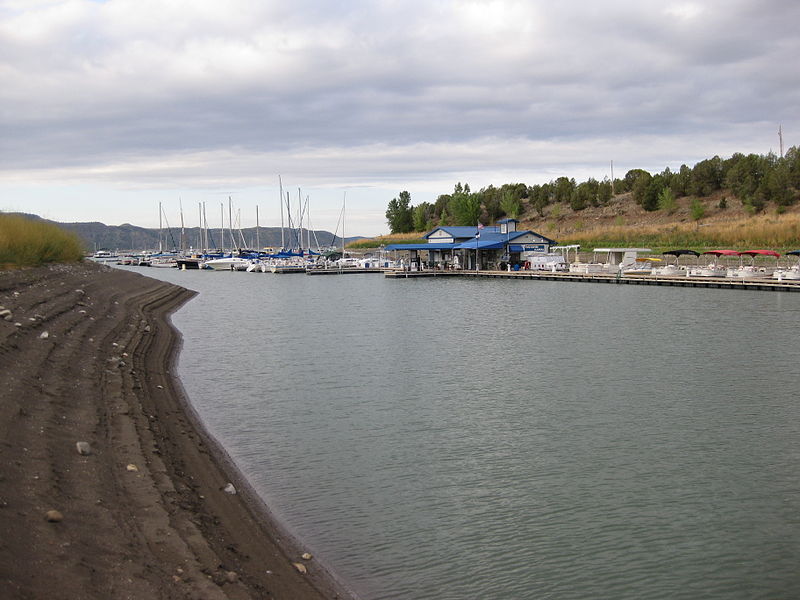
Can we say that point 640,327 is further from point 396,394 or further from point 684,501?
point 684,501

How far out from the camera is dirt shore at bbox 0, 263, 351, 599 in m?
7.88

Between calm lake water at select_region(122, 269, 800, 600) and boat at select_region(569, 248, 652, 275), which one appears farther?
boat at select_region(569, 248, 652, 275)

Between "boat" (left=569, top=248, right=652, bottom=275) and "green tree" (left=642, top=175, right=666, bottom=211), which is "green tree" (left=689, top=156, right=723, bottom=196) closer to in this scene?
"green tree" (left=642, top=175, right=666, bottom=211)

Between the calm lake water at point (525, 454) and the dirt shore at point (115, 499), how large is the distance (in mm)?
1023

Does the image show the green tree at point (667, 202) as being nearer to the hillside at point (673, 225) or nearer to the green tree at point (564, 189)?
the hillside at point (673, 225)

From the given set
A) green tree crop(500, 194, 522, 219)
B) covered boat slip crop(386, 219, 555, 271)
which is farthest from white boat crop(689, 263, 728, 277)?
green tree crop(500, 194, 522, 219)

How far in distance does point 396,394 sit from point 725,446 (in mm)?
9005

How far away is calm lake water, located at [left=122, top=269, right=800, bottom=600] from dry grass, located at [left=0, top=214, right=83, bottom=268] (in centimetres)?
1283

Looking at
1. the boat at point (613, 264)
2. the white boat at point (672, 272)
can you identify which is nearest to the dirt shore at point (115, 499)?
the white boat at point (672, 272)

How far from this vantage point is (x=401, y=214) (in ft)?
534

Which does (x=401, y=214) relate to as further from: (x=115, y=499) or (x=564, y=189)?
(x=115, y=499)

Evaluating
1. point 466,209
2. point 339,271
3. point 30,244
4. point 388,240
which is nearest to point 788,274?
point 30,244

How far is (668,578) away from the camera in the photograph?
10.5 metres

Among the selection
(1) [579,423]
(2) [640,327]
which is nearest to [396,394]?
(1) [579,423]
